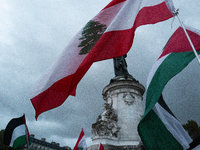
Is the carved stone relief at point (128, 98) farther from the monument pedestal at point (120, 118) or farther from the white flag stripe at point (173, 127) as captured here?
the white flag stripe at point (173, 127)

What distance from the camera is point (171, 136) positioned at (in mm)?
4660

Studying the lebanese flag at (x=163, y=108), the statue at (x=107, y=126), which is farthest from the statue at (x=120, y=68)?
the lebanese flag at (x=163, y=108)

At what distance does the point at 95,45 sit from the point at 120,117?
12243 millimetres

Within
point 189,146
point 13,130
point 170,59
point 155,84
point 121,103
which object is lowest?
point 189,146

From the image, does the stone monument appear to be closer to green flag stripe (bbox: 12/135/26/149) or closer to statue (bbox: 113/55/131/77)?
statue (bbox: 113/55/131/77)

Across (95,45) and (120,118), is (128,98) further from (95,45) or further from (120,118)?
(95,45)

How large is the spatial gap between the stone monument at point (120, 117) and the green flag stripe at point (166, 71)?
1060 centimetres

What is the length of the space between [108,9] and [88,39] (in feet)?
4.44

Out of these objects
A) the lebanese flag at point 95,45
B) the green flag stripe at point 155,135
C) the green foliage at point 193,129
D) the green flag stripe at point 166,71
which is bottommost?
the green flag stripe at point 155,135

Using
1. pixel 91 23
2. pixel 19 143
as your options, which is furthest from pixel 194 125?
pixel 91 23

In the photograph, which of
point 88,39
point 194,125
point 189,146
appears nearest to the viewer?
point 189,146

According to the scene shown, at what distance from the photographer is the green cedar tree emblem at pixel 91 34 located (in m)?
5.46

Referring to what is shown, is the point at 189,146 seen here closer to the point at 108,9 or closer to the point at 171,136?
the point at 171,136

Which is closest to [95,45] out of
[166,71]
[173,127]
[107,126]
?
[166,71]
